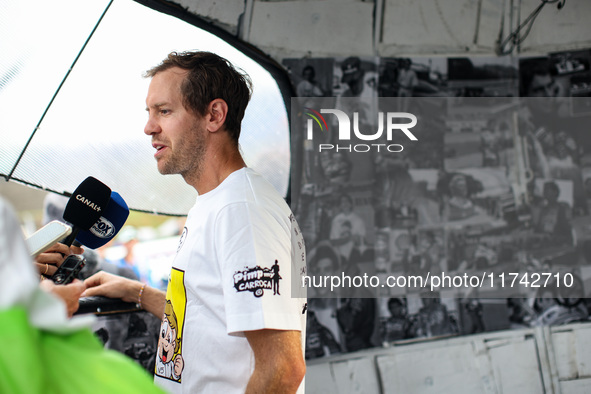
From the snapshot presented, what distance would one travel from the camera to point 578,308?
2.48 meters

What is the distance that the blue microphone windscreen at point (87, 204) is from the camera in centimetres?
121

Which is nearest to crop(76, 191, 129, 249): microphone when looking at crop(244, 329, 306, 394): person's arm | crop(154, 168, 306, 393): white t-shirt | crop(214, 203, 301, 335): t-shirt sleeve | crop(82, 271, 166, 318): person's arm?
crop(82, 271, 166, 318): person's arm

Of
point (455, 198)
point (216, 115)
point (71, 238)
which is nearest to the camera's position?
point (71, 238)

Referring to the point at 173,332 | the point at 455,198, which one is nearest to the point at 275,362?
the point at 173,332

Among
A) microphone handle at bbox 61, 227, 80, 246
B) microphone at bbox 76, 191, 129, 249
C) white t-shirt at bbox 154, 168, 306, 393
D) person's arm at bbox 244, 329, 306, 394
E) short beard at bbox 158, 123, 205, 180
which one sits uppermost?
short beard at bbox 158, 123, 205, 180

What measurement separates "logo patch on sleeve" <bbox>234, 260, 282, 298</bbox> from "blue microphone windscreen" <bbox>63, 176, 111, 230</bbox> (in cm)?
51

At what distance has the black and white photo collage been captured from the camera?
7.83 ft

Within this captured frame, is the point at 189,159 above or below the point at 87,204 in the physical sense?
above

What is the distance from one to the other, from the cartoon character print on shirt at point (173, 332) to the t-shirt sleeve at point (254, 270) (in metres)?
0.16

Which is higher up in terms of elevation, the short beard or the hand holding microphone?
the short beard

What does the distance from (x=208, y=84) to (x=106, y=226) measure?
1.54 feet

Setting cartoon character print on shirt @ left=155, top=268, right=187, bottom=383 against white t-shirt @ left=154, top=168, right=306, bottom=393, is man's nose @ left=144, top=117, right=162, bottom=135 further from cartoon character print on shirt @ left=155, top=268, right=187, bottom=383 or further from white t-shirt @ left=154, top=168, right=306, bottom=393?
cartoon character print on shirt @ left=155, top=268, right=187, bottom=383

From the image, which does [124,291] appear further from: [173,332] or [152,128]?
[152,128]

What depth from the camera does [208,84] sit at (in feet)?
4.33
